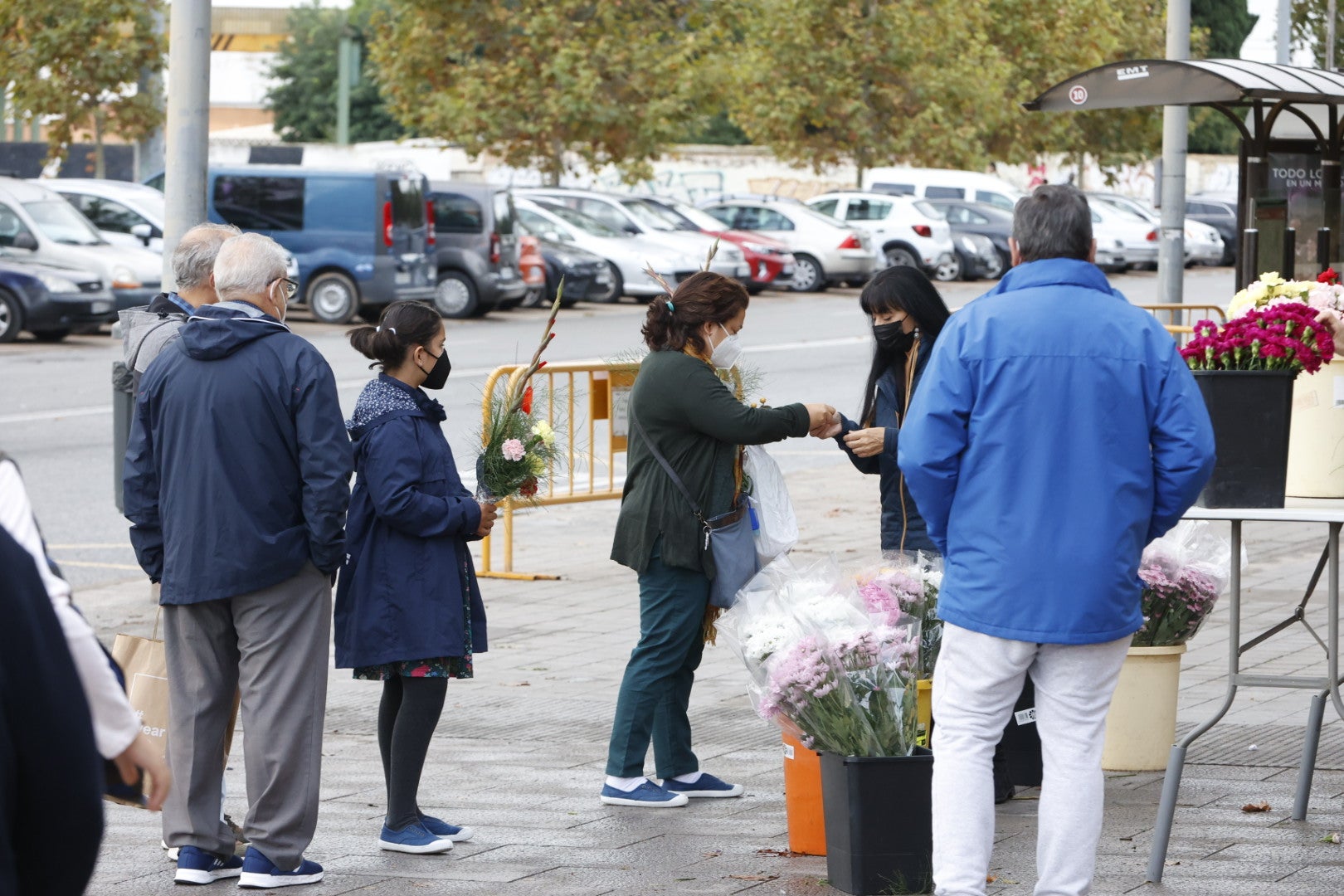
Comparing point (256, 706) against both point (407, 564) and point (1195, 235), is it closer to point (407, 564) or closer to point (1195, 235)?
point (407, 564)

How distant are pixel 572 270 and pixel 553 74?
9.69 meters

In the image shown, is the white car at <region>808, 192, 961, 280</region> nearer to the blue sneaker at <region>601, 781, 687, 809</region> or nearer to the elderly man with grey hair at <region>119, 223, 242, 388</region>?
the blue sneaker at <region>601, 781, 687, 809</region>

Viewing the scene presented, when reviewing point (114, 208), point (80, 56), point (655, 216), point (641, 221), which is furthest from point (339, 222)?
point (80, 56)

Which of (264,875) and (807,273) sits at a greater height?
(807,273)

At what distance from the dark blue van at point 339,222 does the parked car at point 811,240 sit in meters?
10.1

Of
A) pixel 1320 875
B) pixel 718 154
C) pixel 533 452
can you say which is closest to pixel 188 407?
pixel 533 452

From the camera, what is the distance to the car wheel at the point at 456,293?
26516mm

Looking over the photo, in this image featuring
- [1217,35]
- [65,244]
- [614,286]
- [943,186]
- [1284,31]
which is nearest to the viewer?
[1284,31]

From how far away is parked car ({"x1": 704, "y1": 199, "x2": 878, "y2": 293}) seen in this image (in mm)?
34094

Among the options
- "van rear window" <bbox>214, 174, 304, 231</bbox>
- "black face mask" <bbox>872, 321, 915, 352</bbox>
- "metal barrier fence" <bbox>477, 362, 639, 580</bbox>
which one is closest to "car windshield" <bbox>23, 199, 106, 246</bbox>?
"van rear window" <bbox>214, 174, 304, 231</bbox>

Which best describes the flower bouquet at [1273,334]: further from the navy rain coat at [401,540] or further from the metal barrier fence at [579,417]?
the metal barrier fence at [579,417]

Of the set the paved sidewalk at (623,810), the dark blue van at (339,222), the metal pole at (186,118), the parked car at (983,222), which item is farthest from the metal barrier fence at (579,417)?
the parked car at (983,222)

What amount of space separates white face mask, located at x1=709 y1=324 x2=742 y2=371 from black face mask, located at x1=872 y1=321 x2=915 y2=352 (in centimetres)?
47

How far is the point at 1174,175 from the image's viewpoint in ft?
49.0
